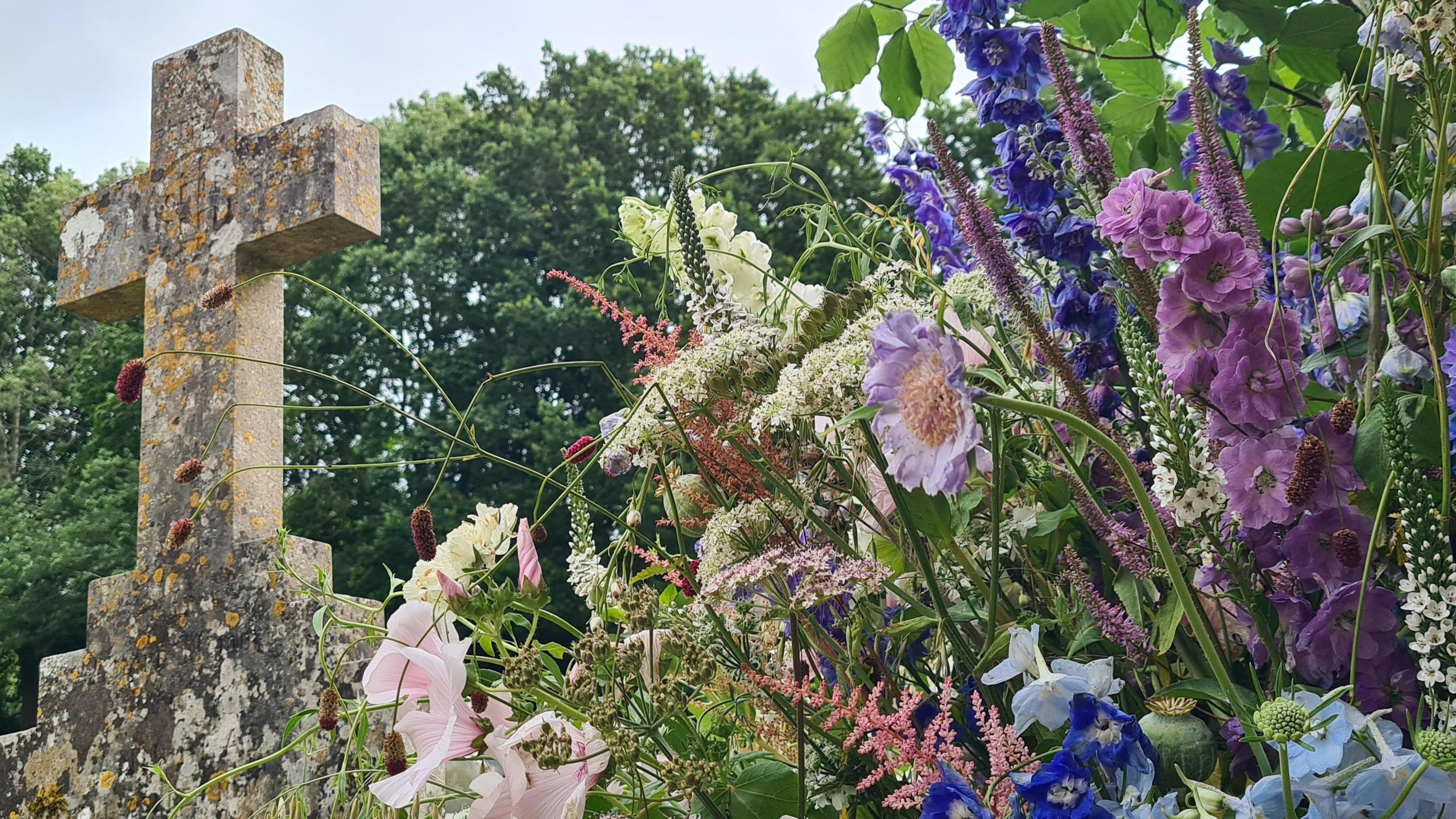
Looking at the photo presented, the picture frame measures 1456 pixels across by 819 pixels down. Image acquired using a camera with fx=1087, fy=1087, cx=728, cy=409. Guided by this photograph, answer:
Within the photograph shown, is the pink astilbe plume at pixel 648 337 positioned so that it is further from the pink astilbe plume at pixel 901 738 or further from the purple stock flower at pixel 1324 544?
the purple stock flower at pixel 1324 544

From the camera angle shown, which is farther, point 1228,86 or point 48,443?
point 48,443

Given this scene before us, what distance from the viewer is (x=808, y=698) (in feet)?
2.12

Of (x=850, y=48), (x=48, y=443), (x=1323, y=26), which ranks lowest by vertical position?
(x=1323, y=26)

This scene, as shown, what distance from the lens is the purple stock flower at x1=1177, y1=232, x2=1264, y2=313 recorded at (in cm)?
67

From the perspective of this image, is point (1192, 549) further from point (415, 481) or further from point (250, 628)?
point (415, 481)

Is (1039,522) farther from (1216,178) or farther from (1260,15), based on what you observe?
(1260,15)

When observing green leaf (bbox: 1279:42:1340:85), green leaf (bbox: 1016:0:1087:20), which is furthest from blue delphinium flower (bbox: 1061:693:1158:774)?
green leaf (bbox: 1279:42:1340:85)

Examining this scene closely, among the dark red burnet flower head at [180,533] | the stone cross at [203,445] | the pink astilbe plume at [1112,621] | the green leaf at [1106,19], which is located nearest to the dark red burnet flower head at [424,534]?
the dark red burnet flower head at [180,533]

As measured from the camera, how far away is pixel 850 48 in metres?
1.16

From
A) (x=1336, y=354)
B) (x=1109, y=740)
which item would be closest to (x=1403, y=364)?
(x=1336, y=354)

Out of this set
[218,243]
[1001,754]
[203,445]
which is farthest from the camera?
[218,243]

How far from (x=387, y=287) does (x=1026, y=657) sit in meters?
14.6

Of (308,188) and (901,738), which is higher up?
(308,188)

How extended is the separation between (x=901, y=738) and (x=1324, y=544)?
284 millimetres
